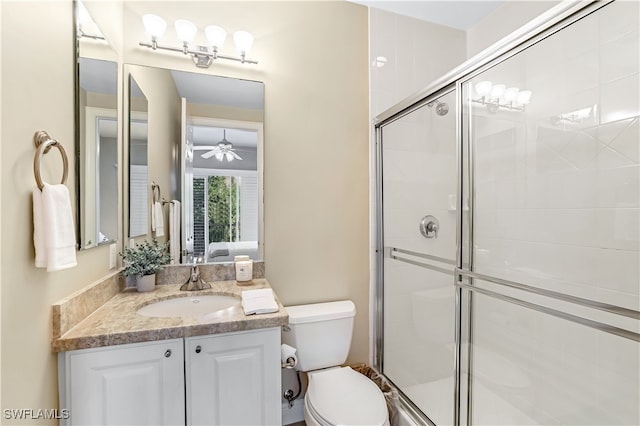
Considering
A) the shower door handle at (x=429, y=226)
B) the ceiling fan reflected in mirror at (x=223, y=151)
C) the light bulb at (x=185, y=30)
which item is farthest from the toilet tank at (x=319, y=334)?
the light bulb at (x=185, y=30)

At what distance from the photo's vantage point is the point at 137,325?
1.11 metres

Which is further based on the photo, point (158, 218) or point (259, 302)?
point (158, 218)

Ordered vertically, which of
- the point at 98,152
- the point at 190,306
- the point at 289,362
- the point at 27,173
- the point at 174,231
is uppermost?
the point at 98,152

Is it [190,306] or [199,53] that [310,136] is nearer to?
[199,53]

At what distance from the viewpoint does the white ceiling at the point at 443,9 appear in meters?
1.97

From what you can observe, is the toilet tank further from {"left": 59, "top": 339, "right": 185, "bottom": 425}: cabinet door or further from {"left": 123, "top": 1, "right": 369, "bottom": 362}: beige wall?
{"left": 59, "top": 339, "right": 185, "bottom": 425}: cabinet door

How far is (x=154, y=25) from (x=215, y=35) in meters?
0.29

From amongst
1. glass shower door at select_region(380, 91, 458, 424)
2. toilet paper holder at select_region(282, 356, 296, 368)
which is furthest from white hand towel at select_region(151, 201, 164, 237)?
glass shower door at select_region(380, 91, 458, 424)

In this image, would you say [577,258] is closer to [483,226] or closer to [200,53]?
[483,226]

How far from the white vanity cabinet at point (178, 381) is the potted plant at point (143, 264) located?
1.65 ft

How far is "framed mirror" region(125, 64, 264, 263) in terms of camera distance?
1.68 metres

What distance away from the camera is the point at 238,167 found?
5.76ft

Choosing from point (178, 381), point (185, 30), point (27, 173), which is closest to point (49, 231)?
point (27, 173)

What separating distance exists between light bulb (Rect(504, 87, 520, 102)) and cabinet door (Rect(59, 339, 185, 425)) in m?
1.65
